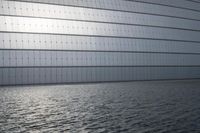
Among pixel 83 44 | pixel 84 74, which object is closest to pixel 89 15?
pixel 83 44

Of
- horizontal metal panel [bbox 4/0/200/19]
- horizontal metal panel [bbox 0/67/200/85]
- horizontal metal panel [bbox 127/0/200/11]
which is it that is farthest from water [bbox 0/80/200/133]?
horizontal metal panel [bbox 127/0/200/11]

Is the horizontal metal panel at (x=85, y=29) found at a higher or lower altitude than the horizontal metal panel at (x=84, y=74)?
higher

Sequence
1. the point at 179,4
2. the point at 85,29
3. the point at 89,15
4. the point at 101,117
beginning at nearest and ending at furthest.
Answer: the point at 101,117 < the point at 85,29 < the point at 89,15 < the point at 179,4

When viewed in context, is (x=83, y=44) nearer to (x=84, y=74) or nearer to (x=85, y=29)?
(x=85, y=29)

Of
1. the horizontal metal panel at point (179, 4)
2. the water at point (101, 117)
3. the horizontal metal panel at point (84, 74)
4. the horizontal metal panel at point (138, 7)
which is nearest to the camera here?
the water at point (101, 117)

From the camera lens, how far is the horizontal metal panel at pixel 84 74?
43.0 m

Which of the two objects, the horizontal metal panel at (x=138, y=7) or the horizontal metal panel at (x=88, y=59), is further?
the horizontal metal panel at (x=138, y=7)

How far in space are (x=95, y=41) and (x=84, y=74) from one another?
533cm

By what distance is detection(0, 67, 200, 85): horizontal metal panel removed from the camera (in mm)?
42969

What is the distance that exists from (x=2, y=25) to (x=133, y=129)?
33589 millimetres

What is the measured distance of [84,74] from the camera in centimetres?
4772

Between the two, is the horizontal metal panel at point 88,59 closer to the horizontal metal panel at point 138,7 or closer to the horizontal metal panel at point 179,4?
the horizontal metal panel at point 138,7

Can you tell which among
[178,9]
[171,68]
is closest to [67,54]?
[171,68]

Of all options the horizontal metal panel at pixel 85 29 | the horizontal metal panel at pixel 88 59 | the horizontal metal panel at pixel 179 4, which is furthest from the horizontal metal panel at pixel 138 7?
the horizontal metal panel at pixel 88 59
